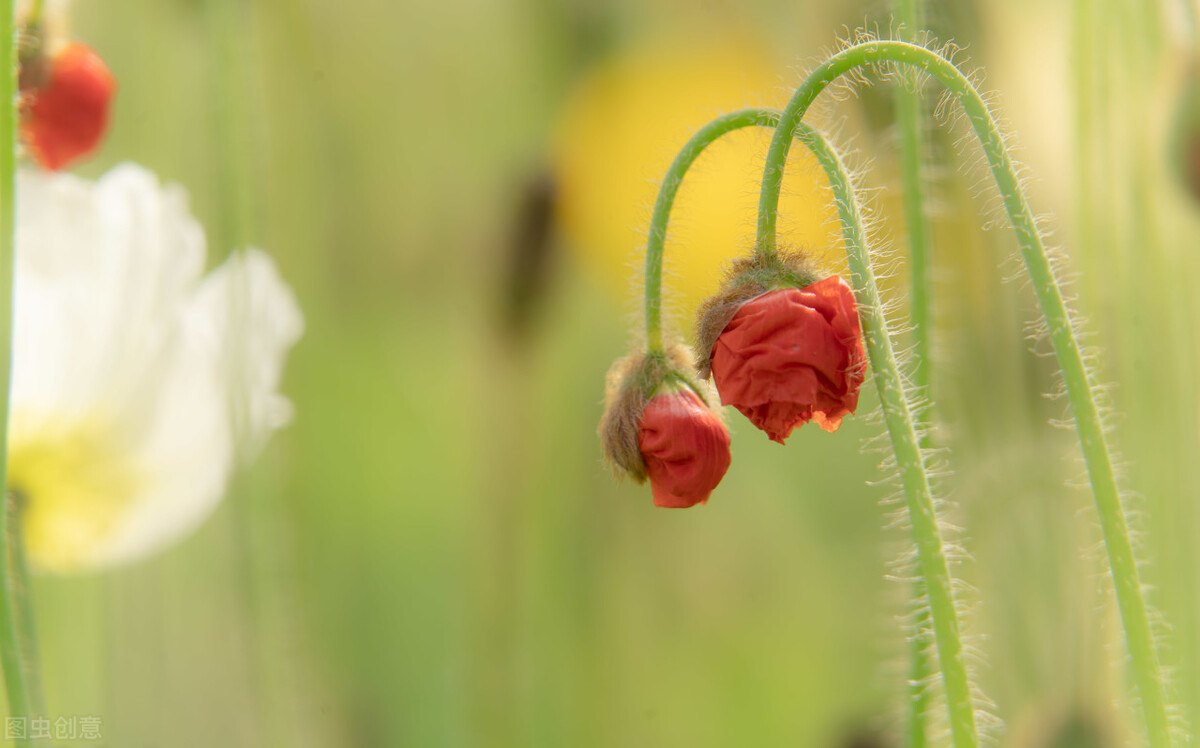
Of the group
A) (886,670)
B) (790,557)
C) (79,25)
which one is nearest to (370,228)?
(79,25)

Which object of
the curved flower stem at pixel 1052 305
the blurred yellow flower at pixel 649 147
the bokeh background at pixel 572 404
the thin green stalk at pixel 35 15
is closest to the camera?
the curved flower stem at pixel 1052 305

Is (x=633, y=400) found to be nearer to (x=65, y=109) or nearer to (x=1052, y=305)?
(x=1052, y=305)

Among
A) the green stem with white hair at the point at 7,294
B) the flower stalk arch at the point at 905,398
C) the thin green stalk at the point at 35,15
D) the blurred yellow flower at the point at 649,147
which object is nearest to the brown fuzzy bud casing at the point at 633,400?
the flower stalk arch at the point at 905,398

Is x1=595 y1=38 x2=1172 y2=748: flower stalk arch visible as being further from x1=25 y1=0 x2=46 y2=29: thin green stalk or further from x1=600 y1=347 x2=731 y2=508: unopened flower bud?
x1=25 y1=0 x2=46 y2=29: thin green stalk

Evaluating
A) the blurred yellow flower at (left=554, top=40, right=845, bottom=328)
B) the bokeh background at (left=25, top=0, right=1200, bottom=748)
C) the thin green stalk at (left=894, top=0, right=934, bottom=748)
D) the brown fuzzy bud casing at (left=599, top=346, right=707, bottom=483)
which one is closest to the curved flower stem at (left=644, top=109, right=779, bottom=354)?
the brown fuzzy bud casing at (left=599, top=346, right=707, bottom=483)

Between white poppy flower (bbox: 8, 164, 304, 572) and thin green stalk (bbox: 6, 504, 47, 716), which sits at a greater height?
white poppy flower (bbox: 8, 164, 304, 572)

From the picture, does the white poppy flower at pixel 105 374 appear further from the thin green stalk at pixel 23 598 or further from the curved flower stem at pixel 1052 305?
the curved flower stem at pixel 1052 305

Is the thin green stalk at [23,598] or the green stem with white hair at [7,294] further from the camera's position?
the thin green stalk at [23,598]
